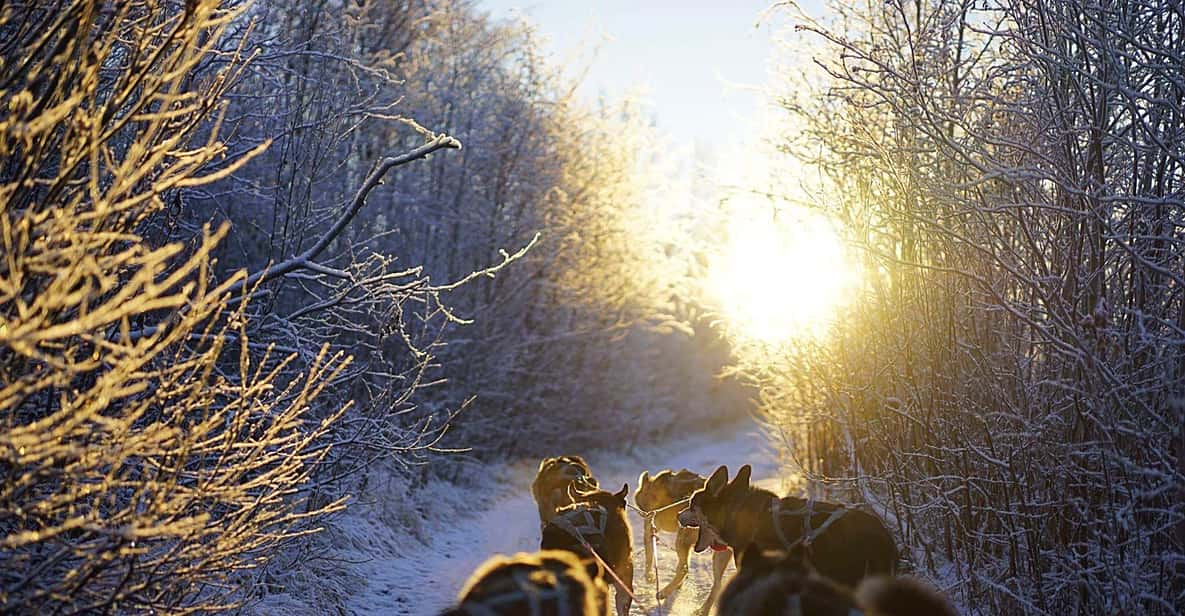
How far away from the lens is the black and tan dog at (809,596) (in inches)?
156

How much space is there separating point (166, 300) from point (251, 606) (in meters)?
4.91

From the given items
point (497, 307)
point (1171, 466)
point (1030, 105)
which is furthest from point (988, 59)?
point (497, 307)

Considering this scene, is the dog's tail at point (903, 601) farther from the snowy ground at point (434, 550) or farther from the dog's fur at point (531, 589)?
the snowy ground at point (434, 550)

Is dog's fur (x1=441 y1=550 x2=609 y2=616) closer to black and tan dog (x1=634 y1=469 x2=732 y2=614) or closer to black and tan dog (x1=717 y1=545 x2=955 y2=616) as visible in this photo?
black and tan dog (x1=717 y1=545 x2=955 y2=616)

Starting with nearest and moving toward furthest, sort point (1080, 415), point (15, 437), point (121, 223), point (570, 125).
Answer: point (15, 437), point (121, 223), point (1080, 415), point (570, 125)

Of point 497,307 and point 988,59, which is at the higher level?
point 988,59

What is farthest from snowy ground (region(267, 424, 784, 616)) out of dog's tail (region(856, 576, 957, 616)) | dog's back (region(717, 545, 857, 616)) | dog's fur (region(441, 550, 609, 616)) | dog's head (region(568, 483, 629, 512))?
dog's tail (region(856, 576, 957, 616))

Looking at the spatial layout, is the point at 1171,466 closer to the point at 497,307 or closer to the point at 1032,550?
the point at 1032,550

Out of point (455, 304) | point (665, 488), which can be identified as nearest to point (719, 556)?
point (665, 488)

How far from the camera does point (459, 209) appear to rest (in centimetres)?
2308

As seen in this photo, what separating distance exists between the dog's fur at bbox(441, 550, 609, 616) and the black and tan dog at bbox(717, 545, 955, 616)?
0.72 m

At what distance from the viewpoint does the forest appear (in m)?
4.19

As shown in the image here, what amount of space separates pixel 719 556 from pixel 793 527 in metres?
2.01

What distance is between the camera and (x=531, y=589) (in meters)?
4.54
